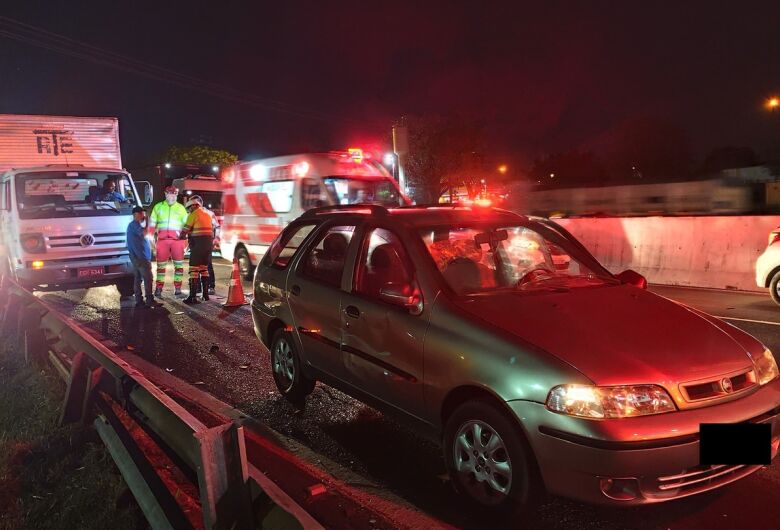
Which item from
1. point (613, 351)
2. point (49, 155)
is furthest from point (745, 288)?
point (49, 155)

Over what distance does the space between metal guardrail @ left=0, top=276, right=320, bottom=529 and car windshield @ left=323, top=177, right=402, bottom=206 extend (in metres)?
5.93

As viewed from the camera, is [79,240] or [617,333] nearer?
[617,333]

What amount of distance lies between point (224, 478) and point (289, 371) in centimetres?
258

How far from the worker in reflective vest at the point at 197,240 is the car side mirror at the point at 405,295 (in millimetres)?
7222

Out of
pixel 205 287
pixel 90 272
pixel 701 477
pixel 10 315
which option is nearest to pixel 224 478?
pixel 701 477

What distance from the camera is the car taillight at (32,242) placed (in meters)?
9.67

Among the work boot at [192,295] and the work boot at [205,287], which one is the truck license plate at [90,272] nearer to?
the work boot at [192,295]

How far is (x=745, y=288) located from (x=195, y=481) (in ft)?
33.0

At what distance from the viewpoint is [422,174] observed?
167ft

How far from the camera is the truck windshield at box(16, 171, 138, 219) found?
10.0 m

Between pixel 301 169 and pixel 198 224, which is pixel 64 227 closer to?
pixel 198 224

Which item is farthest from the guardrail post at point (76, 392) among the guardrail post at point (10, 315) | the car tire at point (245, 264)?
the car tire at point (245, 264)

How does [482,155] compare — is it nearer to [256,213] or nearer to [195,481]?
[256,213]

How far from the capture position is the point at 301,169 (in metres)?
11.0
